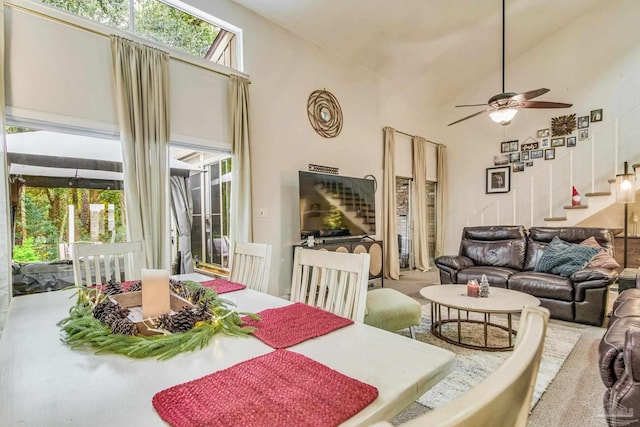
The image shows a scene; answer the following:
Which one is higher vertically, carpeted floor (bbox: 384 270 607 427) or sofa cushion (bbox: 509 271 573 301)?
sofa cushion (bbox: 509 271 573 301)

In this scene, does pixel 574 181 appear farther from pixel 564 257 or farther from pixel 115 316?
pixel 115 316

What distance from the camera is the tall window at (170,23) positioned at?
115 inches

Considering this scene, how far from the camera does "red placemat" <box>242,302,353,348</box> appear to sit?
1026 millimetres

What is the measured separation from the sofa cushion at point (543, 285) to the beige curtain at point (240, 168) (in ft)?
9.97

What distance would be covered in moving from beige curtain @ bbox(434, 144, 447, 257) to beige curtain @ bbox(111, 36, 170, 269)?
5.59 metres

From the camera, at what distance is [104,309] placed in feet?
3.71

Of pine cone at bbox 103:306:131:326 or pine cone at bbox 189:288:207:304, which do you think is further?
pine cone at bbox 189:288:207:304

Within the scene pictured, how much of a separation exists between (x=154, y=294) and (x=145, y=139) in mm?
2284

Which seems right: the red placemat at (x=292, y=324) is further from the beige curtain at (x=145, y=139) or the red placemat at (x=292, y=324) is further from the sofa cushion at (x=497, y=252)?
the sofa cushion at (x=497, y=252)

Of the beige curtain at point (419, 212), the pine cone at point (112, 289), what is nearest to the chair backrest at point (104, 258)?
the pine cone at point (112, 289)

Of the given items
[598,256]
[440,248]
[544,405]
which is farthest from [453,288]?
[440,248]

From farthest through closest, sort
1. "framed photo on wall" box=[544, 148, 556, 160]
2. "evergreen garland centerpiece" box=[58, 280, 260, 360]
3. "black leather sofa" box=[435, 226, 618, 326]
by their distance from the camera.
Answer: "framed photo on wall" box=[544, 148, 556, 160], "black leather sofa" box=[435, 226, 618, 326], "evergreen garland centerpiece" box=[58, 280, 260, 360]

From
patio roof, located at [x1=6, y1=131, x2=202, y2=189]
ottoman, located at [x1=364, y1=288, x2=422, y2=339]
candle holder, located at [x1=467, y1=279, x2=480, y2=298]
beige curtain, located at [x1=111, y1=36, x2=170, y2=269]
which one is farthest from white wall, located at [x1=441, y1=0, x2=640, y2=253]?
patio roof, located at [x1=6, y1=131, x2=202, y2=189]

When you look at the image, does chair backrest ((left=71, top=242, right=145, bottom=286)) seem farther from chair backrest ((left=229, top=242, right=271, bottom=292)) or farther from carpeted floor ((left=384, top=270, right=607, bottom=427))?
carpeted floor ((left=384, top=270, right=607, bottom=427))
